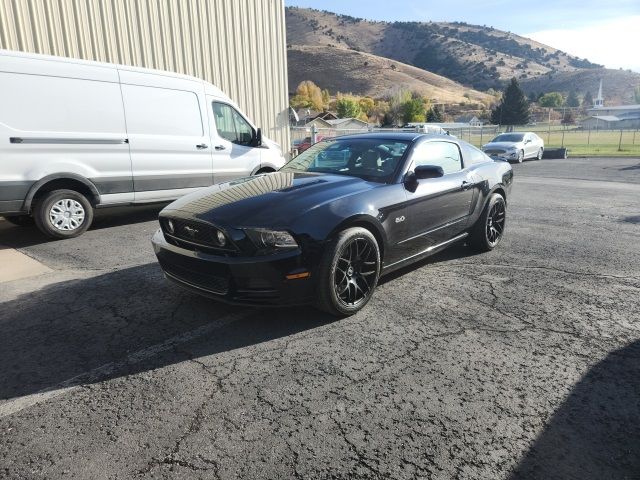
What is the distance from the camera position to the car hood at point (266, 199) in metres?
3.39

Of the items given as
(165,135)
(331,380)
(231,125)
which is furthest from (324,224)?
(231,125)

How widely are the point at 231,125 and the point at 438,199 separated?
505 centimetres

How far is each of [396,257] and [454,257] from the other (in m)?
1.59

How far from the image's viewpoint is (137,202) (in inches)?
286

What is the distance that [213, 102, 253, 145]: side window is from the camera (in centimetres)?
816

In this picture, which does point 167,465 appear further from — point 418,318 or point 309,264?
point 418,318

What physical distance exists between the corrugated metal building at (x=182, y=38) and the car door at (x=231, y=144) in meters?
3.78

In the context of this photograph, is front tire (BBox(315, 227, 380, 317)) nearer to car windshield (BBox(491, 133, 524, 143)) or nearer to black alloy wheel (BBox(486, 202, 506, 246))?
black alloy wheel (BBox(486, 202, 506, 246))

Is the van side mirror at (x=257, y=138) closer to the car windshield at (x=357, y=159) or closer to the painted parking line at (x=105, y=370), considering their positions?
the car windshield at (x=357, y=159)

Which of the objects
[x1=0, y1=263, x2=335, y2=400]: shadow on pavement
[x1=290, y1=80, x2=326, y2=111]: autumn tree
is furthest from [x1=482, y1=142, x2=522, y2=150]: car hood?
[x1=290, y1=80, x2=326, y2=111]: autumn tree

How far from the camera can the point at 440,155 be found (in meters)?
4.86

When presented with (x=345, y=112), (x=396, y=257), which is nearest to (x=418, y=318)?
(x=396, y=257)

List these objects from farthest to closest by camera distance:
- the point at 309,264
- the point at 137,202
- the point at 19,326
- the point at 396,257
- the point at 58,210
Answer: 1. the point at 137,202
2. the point at 58,210
3. the point at 396,257
4. the point at 19,326
5. the point at 309,264

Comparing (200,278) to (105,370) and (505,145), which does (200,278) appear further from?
(505,145)
